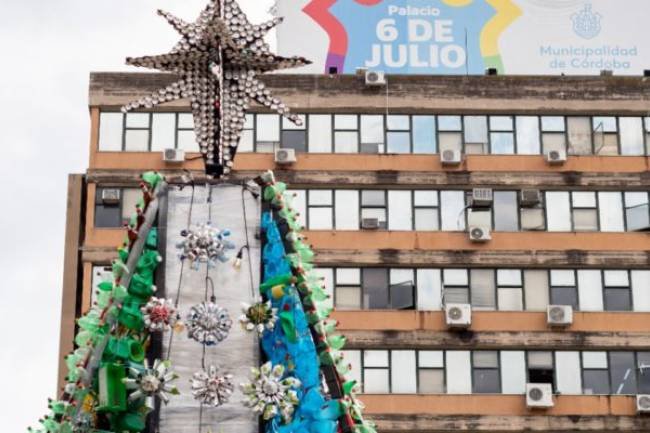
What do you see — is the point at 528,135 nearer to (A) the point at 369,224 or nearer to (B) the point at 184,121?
(A) the point at 369,224

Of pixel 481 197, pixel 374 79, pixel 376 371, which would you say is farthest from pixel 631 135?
pixel 376 371

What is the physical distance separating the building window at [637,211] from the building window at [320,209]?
974 cm

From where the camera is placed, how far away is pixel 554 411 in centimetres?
5988

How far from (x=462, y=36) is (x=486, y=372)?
523 inches

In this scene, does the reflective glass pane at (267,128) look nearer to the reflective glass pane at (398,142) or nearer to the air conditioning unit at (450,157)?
the reflective glass pane at (398,142)

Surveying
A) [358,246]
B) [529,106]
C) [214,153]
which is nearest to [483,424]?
[358,246]

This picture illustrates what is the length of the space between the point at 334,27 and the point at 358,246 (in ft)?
31.8

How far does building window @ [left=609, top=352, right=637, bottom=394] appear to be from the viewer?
2391 inches

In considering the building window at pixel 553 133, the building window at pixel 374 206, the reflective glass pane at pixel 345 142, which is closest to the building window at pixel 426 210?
the building window at pixel 374 206

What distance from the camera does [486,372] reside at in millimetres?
60469

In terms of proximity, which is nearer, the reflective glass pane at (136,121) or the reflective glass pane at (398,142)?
the reflective glass pane at (136,121)

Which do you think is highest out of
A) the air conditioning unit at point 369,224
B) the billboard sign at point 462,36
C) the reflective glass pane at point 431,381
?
the billboard sign at point 462,36

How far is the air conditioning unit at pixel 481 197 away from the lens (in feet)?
205

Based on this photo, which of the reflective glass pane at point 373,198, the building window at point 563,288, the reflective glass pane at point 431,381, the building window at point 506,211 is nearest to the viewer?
the reflective glass pane at point 431,381
